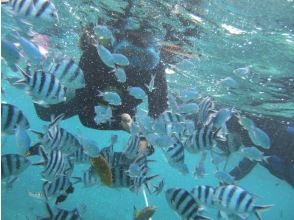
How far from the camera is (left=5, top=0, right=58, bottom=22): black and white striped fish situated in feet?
19.1

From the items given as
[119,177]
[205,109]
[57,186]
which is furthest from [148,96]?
[57,186]

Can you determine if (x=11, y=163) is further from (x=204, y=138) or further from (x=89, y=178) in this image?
(x=204, y=138)

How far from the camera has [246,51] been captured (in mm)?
15078

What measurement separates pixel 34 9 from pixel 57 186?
318cm

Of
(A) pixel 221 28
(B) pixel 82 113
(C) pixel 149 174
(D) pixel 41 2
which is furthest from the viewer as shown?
(A) pixel 221 28

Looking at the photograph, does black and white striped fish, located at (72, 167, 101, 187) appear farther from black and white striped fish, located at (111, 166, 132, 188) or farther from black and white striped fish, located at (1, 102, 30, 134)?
black and white striped fish, located at (1, 102, 30, 134)

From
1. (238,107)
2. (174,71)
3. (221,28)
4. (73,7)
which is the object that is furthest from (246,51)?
(238,107)

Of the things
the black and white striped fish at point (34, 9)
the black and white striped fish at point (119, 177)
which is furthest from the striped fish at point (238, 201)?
the black and white striped fish at point (34, 9)

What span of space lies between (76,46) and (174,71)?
614cm

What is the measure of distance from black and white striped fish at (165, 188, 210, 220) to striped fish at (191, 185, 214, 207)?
466 mm

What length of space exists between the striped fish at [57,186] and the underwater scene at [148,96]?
0.07 ft

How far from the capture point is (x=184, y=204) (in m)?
5.66

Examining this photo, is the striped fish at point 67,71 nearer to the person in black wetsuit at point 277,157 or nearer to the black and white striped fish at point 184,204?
the black and white striped fish at point 184,204

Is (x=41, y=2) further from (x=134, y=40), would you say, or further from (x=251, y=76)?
(x=251, y=76)
